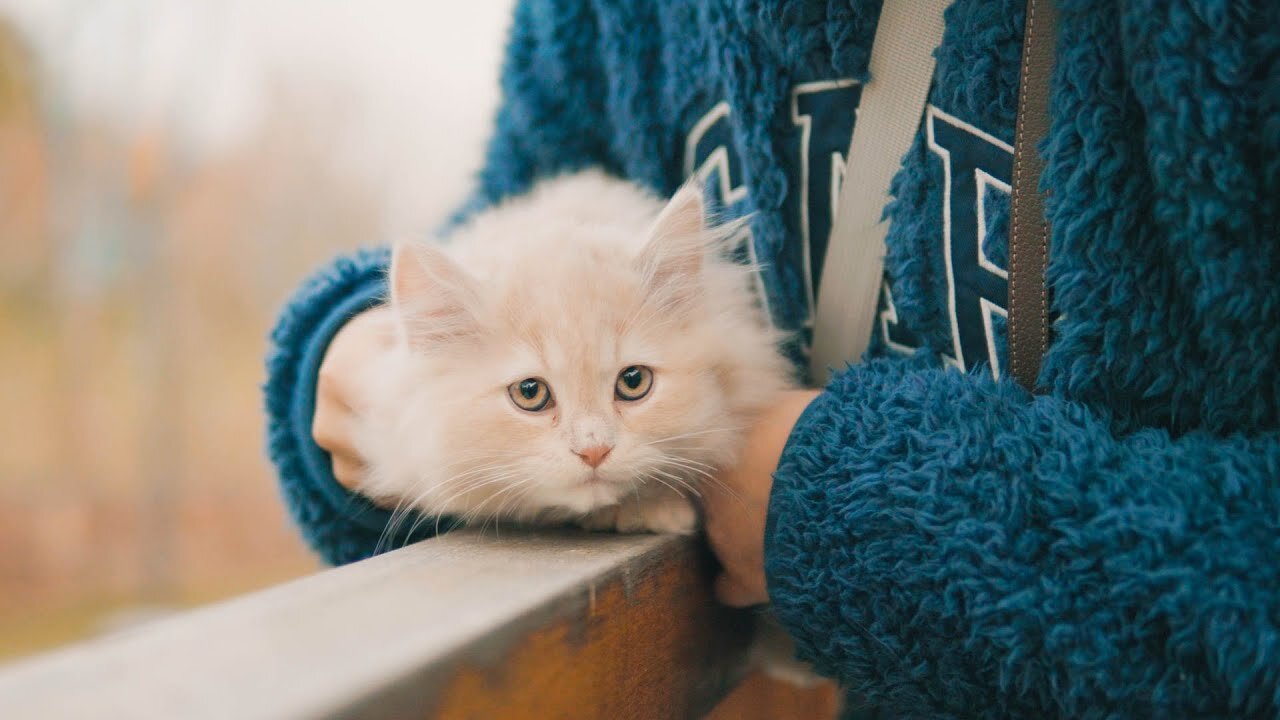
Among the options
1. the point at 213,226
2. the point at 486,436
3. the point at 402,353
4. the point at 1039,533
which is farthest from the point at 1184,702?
the point at 213,226

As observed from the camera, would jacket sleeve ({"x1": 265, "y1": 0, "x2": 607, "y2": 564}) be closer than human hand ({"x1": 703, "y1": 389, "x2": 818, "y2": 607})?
No

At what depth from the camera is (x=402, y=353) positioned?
91cm

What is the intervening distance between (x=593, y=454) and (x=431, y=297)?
9.3 inches

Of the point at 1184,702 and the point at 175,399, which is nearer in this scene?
the point at 1184,702

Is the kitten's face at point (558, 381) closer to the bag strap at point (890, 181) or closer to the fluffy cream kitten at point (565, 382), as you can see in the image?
the fluffy cream kitten at point (565, 382)

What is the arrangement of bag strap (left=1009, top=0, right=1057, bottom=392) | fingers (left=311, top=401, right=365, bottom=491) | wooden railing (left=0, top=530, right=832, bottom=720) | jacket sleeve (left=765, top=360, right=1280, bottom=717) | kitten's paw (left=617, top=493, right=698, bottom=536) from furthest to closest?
fingers (left=311, top=401, right=365, bottom=491)
kitten's paw (left=617, top=493, right=698, bottom=536)
bag strap (left=1009, top=0, right=1057, bottom=392)
jacket sleeve (left=765, top=360, right=1280, bottom=717)
wooden railing (left=0, top=530, right=832, bottom=720)

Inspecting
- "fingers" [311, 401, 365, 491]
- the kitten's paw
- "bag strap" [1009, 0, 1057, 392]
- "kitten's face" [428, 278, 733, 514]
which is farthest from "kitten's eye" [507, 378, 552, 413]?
"bag strap" [1009, 0, 1057, 392]

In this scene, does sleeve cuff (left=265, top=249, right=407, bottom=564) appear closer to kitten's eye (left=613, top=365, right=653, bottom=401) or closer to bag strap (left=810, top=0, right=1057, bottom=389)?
kitten's eye (left=613, top=365, right=653, bottom=401)

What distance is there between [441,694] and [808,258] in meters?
0.68

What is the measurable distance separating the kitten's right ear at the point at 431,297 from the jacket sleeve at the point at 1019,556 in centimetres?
36

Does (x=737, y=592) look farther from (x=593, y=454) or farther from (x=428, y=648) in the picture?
(x=428, y=648)

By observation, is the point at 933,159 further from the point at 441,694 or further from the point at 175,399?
the point at 175,399

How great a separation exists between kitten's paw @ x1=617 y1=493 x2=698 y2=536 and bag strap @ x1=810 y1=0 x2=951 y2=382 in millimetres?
261

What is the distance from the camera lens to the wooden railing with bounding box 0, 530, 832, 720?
1.24 feet
